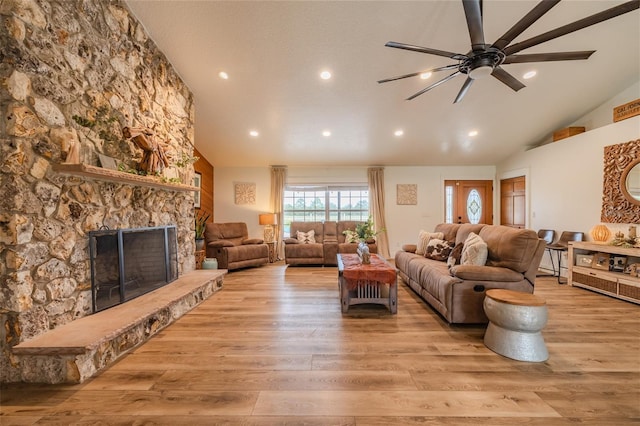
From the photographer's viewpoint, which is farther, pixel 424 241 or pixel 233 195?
pixel 233 195

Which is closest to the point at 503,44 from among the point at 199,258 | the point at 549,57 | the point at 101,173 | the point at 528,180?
the point at 549,57

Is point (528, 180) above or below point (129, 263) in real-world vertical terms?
above

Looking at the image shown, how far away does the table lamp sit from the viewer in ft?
20.4

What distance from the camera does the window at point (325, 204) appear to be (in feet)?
22.7

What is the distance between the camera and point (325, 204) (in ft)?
22.9

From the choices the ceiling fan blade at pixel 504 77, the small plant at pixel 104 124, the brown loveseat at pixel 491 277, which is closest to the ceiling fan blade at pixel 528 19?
the ceiling fan blade at pixel 504 77

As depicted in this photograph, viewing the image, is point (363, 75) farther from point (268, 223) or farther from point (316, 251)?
point (268, 223)

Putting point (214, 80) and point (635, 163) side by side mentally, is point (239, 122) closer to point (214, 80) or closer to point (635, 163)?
point (214, 80)

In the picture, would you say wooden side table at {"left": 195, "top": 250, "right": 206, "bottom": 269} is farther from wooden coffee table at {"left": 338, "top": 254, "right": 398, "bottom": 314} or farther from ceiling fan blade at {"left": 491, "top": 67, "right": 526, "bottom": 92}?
ceiling fan blade at {"left": 491, "top": 67, "right": 526, "bottom": 92}

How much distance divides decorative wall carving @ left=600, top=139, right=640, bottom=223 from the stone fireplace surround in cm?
624

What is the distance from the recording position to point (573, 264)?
395 cm

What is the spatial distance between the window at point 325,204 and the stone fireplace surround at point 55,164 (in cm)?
431

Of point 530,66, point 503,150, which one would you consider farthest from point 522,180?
point 530,66

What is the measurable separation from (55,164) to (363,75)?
139 inches
